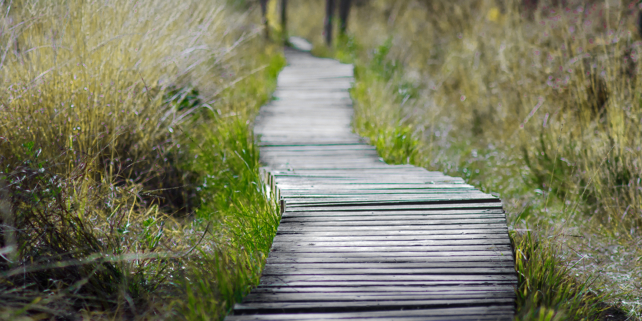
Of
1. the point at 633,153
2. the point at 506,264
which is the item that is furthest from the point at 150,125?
the point at 633,153

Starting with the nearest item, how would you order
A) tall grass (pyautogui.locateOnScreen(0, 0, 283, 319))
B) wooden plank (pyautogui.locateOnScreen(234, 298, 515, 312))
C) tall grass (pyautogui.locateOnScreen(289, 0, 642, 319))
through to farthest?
1. wooden plank (pyautogui.locateOnScreen(234, 298, 515, 312))
2. tall grass (pyautogui.locateOnScreen(0, 0, 283, 319))
3. tall grass (pyautogui.locateOnScreen(289, 0, 642, 319))

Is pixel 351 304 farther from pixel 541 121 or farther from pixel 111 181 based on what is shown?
pixel 541 121

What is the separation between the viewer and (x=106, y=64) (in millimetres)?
3570

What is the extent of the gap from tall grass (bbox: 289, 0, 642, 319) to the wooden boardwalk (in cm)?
22

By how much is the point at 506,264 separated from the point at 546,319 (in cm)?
41

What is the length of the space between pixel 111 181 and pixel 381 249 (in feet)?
5.57

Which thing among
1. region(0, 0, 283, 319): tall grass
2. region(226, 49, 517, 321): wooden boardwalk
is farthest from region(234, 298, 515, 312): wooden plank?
region(0, 0, 283, 319): tall grass

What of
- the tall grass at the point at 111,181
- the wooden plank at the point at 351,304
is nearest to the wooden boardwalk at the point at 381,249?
the wooden plank at the point at 351,304

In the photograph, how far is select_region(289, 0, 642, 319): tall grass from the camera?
314 centimetres

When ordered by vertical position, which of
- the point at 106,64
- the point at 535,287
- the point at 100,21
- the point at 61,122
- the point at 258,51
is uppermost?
the point at 100,21

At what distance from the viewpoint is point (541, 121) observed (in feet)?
16.6

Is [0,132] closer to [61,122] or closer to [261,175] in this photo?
[61,122]

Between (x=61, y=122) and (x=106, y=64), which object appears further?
(x=106, y=64)

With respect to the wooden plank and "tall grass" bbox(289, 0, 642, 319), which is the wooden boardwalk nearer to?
the wooden plank
